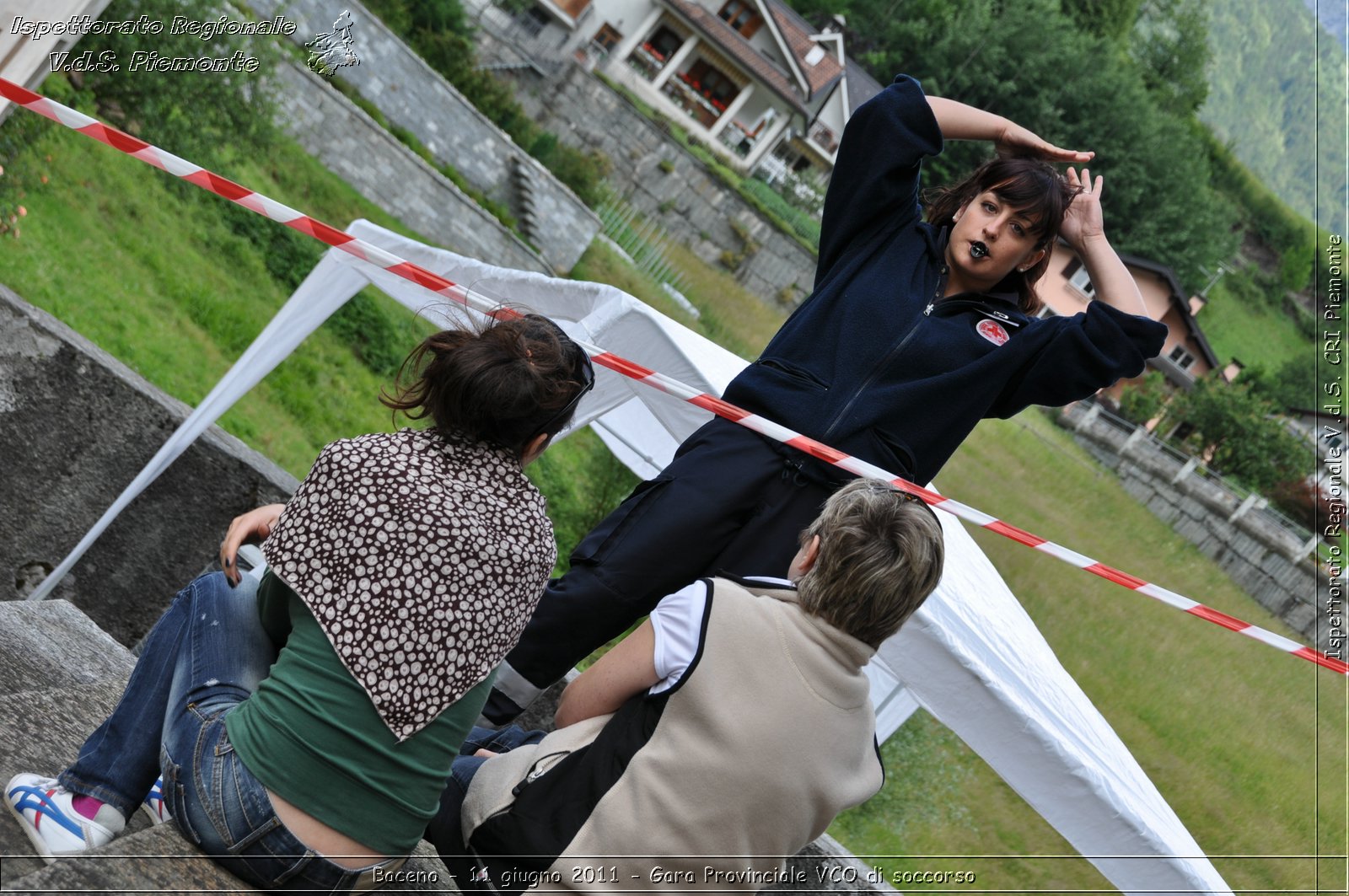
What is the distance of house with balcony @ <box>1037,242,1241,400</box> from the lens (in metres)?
39.7

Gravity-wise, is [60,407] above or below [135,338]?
above

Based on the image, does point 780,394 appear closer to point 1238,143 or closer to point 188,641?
point 188,641

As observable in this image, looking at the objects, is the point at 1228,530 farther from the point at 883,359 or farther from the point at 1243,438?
the point at 883,359

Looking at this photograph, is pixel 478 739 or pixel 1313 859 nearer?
pixel 478 739

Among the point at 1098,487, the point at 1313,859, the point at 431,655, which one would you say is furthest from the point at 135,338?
the point at 1098,487

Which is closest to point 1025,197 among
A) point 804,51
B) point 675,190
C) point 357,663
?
point 357,663

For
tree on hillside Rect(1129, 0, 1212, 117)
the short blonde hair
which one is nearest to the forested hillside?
tree on hillside Rect(1129, 0, 1212, 117)

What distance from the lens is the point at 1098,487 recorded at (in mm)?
21312

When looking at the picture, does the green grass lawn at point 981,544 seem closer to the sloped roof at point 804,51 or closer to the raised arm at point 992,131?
the raised arm at point 992,131

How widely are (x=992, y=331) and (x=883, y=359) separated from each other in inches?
13.3

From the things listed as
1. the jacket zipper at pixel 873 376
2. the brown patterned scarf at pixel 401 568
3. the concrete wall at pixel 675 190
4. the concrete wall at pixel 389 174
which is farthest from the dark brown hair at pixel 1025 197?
the concrete wall at pixel 675 190

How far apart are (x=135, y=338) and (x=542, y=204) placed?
13.0m

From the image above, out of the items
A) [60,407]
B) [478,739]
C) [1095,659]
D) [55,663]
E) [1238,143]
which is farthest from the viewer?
[1238,143]

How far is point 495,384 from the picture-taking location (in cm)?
213
